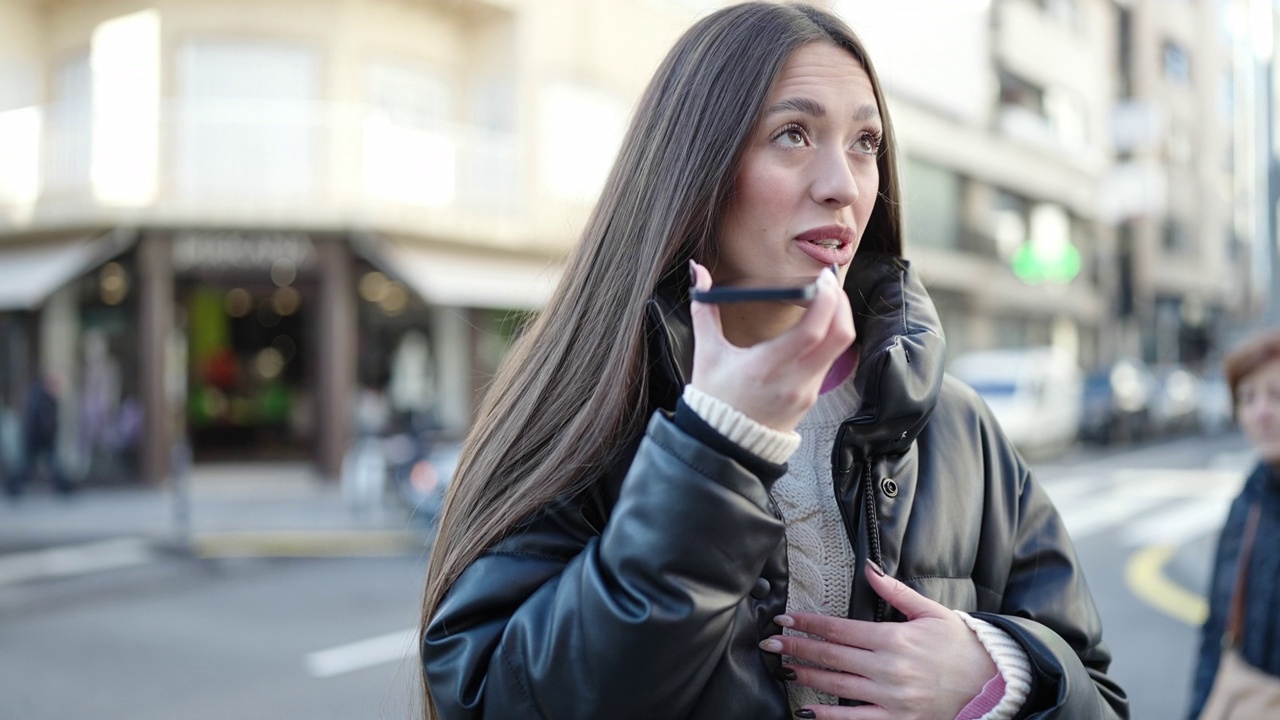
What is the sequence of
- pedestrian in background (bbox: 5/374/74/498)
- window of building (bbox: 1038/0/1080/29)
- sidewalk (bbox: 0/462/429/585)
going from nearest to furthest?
sidewalk (bbox: 0/462/429/585) < pedestrian in background (bbox: 5/374/74/498) < window of building (bbox: 1038/0/1080/29)

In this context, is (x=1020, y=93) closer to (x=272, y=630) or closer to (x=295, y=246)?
(x=295, y=246)

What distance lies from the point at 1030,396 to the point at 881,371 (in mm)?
16782

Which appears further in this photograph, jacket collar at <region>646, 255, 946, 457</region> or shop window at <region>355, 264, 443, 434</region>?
shop window at <region>355, 264, 443, 434</region>

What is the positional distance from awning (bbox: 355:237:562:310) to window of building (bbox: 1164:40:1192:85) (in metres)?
29.0

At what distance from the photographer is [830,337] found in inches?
42.6

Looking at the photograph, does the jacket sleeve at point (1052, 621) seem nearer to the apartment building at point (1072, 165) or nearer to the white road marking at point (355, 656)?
the white road marking at point (355, 656)

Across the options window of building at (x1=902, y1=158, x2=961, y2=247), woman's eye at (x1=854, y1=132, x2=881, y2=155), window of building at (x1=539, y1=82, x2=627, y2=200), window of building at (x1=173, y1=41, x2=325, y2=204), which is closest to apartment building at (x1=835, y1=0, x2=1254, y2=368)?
window of building at (x1=902, y1=158, x2=961, y2=247)

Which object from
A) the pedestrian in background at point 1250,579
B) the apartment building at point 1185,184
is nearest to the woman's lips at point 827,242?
the pedestrian in background at point 1250,579

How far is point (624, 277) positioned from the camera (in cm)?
141

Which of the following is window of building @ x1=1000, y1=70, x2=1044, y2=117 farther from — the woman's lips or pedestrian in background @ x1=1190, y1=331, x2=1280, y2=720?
the woman's lips

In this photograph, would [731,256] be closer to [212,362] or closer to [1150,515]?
[1150,515]

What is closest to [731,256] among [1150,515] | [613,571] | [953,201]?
[613,571]

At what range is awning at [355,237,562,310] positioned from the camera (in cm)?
1483

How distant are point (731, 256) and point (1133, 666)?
5.27 m
